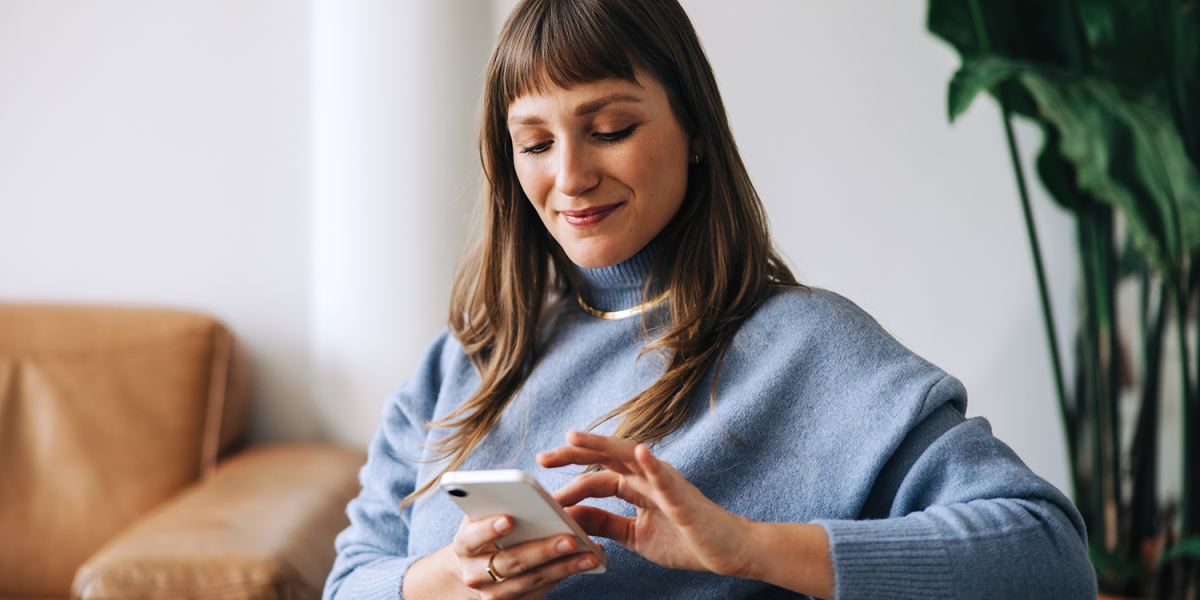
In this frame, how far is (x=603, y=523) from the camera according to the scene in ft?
2.46

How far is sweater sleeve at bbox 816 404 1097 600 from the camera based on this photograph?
0.66 m

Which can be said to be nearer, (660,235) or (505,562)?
(505,562)

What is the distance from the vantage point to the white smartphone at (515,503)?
59 cm

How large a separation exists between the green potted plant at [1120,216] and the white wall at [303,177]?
175 mm

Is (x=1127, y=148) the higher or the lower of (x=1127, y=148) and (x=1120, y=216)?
the higher

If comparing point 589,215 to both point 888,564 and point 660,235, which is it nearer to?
point 660,235

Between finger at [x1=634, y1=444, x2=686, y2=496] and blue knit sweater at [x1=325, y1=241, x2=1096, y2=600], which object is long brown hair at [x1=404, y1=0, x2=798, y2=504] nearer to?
blue knit sweater at [x1=325, y1=241, x2=1096, y2=600]

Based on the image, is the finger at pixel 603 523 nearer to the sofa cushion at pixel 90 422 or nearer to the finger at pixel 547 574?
the finger at pixel 547 574

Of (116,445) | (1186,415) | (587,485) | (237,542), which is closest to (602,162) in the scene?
(587,485)

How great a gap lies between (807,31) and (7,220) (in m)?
1.85

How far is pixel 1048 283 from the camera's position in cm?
195

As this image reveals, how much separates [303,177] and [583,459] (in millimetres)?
1469

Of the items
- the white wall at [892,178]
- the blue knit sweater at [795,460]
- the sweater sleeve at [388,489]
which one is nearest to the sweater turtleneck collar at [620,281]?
the blue knit sweater at [795,460]

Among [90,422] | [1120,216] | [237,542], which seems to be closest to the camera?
[237,542]
